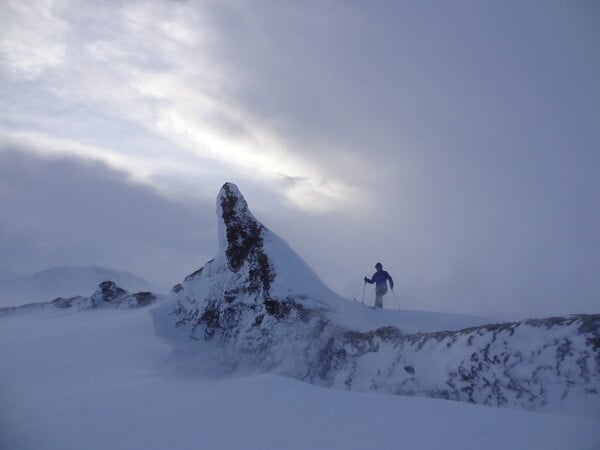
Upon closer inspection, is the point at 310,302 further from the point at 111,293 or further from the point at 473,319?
the point at 111,293

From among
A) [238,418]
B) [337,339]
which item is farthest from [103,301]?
[238,418]

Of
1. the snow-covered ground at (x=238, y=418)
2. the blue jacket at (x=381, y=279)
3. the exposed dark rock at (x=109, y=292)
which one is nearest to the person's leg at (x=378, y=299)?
the blue jacket at (x=381, y=279)

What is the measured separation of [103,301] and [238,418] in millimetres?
13429

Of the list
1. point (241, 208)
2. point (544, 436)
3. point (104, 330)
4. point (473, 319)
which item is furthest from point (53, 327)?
point (544, 436)

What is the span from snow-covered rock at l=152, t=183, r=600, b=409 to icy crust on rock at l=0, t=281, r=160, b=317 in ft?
14.8

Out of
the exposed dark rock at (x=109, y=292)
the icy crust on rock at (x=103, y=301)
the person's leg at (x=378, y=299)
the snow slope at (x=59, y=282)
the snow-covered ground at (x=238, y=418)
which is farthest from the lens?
the snow slope at (x=59, y=282)

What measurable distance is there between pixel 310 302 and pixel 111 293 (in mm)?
11000

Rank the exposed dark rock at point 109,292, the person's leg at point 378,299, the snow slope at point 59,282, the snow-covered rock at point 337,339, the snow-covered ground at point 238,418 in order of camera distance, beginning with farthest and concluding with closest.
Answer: the snow slope at point 59,282 < the exposed dark rock at point 109,292 < the person's leg at point 378,299 < the snow-covered rock at point 337,339 < the snow-covered ground at point 238,418

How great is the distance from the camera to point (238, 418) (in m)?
4.48

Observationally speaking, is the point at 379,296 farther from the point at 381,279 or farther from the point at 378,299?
the point at 381,279

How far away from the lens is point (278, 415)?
4.53m

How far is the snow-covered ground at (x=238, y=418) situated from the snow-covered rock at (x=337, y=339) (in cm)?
80

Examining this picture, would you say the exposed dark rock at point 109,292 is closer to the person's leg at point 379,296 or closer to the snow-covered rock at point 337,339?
the snow-covered rock at point 337,339

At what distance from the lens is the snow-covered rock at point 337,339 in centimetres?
488
